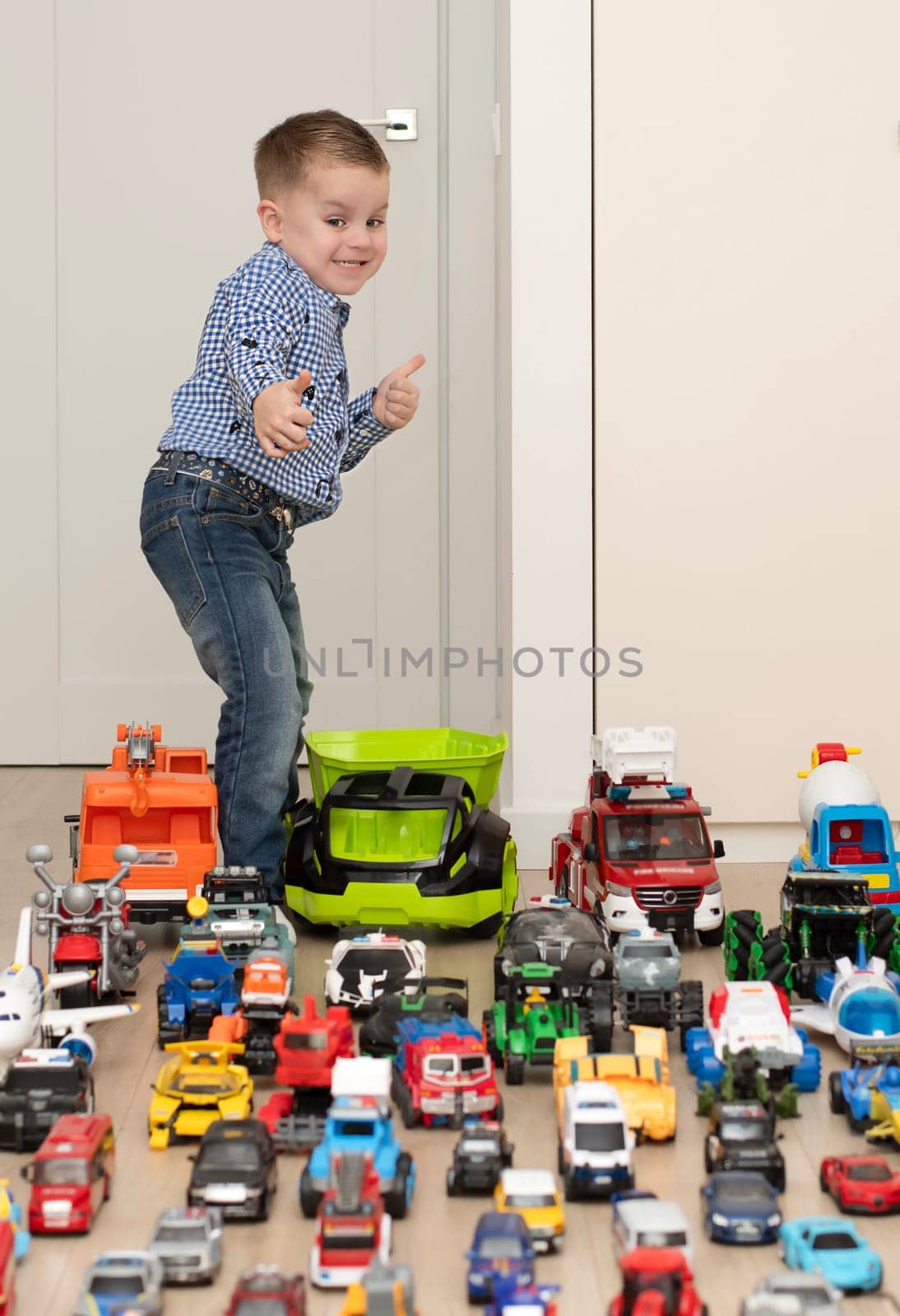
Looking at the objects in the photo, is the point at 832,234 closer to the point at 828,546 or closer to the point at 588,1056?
the point at 828,546

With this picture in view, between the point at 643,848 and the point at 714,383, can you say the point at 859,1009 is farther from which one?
the point at 714,383

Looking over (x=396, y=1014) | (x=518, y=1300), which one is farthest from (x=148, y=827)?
(x=518, y=1300)

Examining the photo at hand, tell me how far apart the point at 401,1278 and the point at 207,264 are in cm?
229

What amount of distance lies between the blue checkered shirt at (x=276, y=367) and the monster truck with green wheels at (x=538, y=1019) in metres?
0.76

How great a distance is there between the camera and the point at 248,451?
183 centimetres

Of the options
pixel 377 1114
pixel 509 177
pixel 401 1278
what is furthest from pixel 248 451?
pixel 401 1278

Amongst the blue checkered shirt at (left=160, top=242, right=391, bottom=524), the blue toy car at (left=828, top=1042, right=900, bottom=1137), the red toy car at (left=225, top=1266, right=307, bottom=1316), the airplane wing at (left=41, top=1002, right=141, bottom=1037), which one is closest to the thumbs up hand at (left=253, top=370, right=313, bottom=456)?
the blue checkered shirt at (left=160, top=242, right=391, bottom=524)

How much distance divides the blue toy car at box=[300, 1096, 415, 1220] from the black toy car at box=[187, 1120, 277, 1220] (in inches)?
1.1

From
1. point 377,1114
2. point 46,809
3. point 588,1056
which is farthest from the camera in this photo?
point 46,809

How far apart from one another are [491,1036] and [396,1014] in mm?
86

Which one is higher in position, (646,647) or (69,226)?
(69,226)

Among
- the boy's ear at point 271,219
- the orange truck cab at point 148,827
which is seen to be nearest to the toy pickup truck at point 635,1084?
the orange truck cab at point 148,827

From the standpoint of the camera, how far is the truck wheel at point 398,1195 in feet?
3.30

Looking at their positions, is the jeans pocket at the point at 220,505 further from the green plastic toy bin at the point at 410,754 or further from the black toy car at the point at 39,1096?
the black toy car at the point at 39,1096
